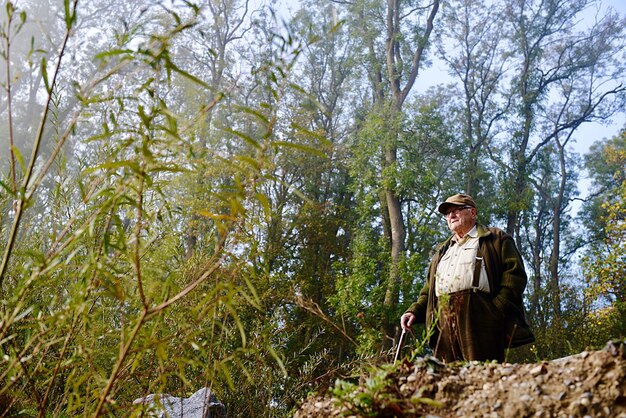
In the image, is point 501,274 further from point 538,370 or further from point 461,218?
point 538,370

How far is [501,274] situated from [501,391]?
233 cm

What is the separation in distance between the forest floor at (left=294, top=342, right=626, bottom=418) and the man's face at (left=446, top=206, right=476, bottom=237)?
2.38 m

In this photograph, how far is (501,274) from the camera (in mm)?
4078

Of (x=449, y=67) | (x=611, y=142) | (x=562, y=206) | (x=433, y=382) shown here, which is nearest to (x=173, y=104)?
(x=449, y=67)

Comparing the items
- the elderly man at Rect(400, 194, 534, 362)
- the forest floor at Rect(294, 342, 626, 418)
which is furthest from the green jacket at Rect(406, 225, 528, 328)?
the forest floor at Rect(294, 342, 626, 418)

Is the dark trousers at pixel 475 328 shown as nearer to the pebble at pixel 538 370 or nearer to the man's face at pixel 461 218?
the man's face at pixel 461 218

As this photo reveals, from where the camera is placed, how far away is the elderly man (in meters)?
3.93

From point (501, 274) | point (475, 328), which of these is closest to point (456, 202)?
point (501, 274)

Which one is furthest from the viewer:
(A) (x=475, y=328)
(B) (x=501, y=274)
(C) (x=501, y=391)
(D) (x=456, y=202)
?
(D) (x=456, y=202)

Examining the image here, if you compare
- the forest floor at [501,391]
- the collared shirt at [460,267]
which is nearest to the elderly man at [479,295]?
the collared shirt at [460,267]

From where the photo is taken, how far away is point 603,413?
164 cm

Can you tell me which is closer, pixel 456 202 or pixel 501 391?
pixel 501 391

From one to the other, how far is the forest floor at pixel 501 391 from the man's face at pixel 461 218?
7.81ft

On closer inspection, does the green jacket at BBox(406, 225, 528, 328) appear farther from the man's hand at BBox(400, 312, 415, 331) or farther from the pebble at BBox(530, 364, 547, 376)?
the pebble at BBox(530, 364, 547, 376)
